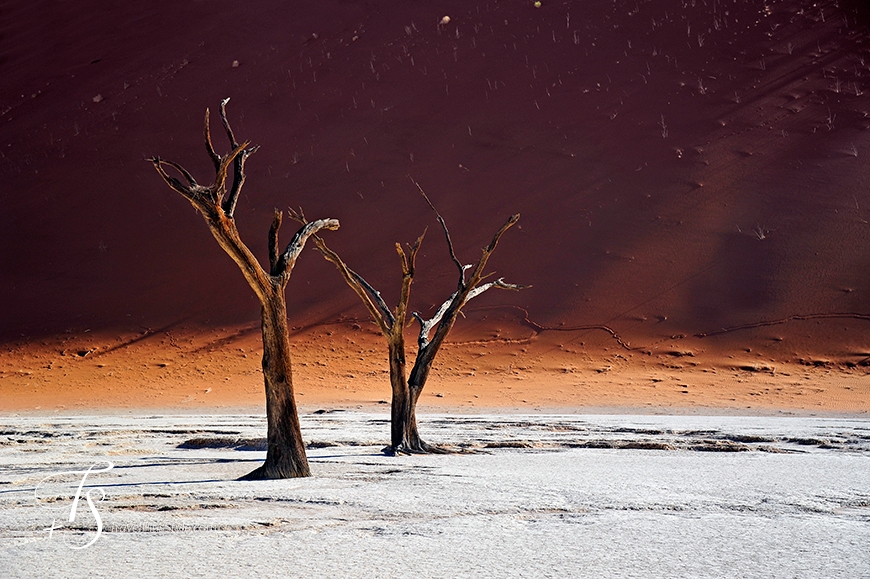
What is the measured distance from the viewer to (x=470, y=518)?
511cm

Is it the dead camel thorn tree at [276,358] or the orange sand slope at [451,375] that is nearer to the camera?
the dead camel thorn tree at [276,358]

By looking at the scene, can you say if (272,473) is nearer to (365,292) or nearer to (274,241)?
(274,241)

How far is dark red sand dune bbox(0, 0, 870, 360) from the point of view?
2045 centimetres

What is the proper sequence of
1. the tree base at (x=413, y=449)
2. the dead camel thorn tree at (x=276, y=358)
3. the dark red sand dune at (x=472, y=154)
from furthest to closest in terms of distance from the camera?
1. the dark red sand dune at (x=472, y=154)
2. the tree base at (x=413, y=449)
3. the dead camel thorn tree at (x=276, y=358)

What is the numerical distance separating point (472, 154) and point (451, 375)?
8136 mm

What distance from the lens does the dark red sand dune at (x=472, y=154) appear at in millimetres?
20453

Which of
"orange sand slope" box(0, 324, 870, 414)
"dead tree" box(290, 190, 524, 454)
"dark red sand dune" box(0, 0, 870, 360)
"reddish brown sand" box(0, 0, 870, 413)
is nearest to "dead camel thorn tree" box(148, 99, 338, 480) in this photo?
"dead tree" box(290, 190, 524, 454)

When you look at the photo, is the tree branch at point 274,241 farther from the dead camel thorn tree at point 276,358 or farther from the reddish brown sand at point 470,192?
the reddish brown sand at point 470,192

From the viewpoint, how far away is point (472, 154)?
2405 cm

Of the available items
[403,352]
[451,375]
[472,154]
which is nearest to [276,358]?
[403,352]

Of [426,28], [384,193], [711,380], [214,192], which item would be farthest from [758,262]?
[214,192]

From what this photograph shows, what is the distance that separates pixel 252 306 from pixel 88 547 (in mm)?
16450

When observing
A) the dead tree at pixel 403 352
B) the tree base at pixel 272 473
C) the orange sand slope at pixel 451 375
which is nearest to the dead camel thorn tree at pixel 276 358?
the tree base at pixel 272 473

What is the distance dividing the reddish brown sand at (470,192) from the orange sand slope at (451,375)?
0.25ft
